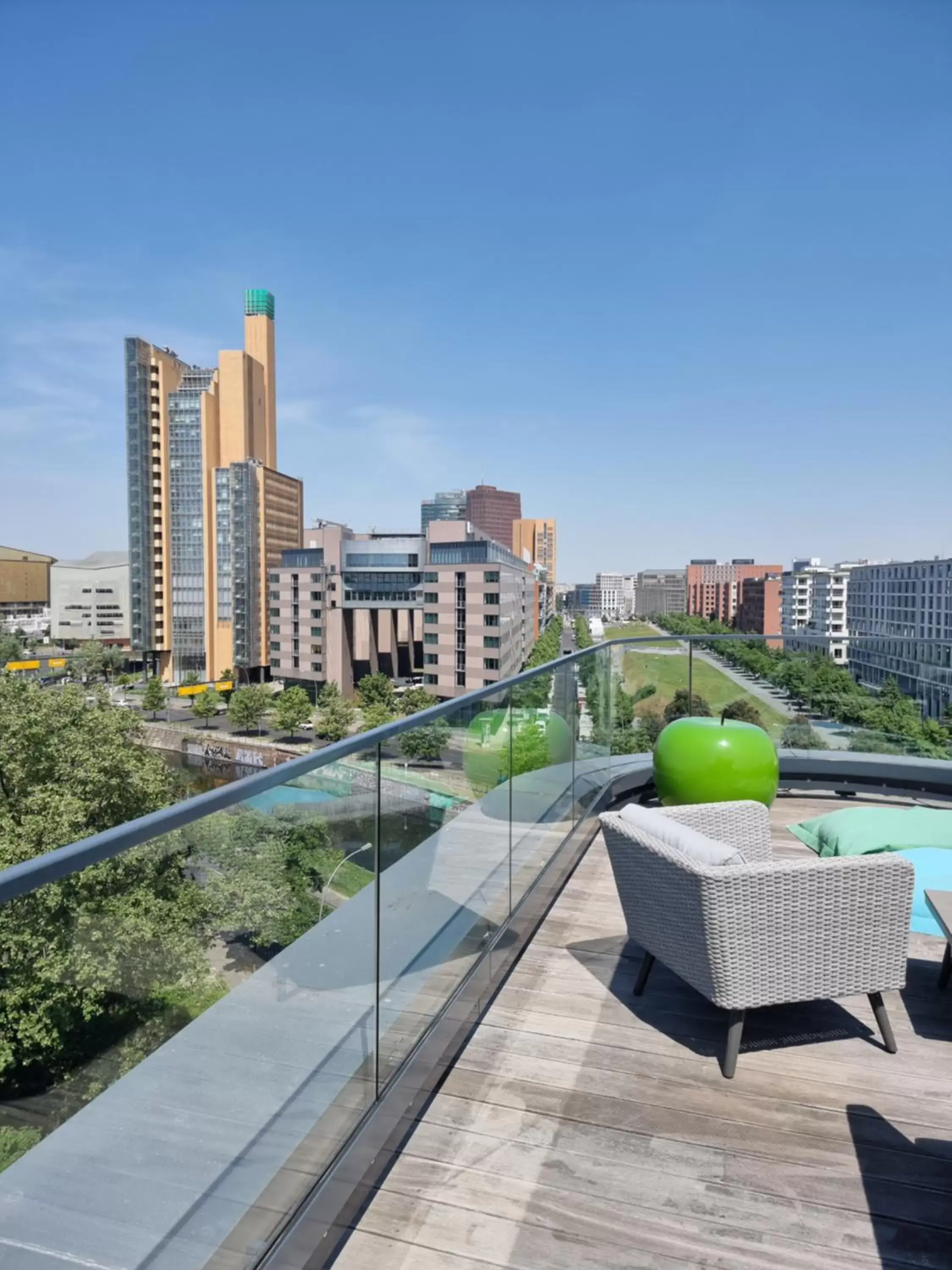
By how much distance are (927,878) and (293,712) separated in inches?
2251

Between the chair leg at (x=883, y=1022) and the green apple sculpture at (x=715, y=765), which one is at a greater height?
the green apple sculpture at (x=715, y=765)

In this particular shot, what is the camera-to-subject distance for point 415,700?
61500 mm

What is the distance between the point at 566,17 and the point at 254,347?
7911 centimetres

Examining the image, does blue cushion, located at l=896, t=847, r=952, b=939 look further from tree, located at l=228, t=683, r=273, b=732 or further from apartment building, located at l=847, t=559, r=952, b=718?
tree, located at l=228, t=683, r=273, b=732

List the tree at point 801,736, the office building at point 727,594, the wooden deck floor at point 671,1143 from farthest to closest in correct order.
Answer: the office building at point 727,594
the tree at point 801,736
the wooden deck floor at point 671,1143

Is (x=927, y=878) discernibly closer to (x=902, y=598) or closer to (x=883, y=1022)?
(x=883, y=1022)

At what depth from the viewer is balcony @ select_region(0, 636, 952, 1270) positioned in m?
1.19

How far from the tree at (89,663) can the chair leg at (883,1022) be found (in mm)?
80546

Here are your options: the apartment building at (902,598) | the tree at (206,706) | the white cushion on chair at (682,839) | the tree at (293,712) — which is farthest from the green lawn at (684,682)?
the tree at (206,706)

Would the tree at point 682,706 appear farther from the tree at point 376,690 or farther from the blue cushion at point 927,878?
the tree at point 376,690

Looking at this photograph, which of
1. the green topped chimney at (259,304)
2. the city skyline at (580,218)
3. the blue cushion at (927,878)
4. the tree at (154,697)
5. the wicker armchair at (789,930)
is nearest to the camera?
the wicker armchair at (789,930)

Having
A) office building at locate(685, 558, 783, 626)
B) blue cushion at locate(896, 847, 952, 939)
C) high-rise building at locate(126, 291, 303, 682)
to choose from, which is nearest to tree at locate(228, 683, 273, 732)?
high-rise building at locate(126, 291, 303, 682)

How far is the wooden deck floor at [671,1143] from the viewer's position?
181 centimetres

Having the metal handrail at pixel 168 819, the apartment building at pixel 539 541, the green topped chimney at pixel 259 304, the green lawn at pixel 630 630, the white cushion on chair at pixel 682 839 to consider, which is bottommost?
the green lawn at pixel 630 630
